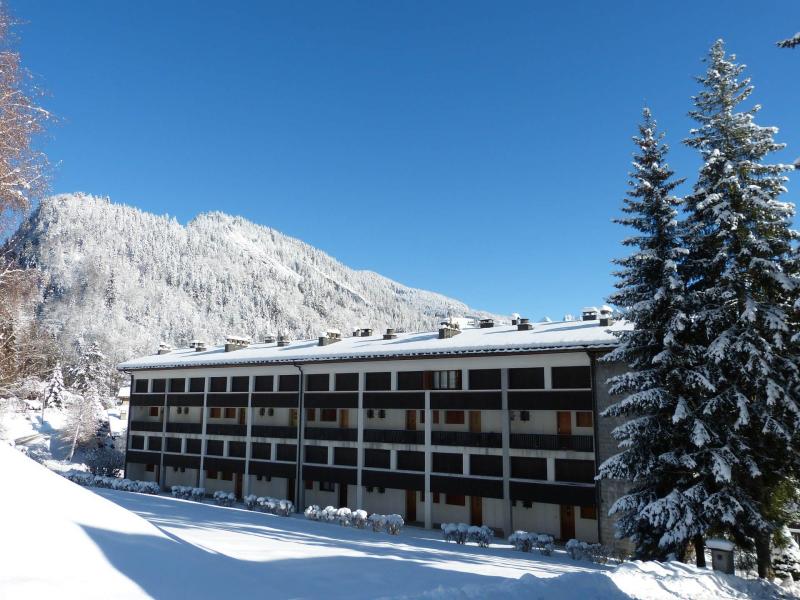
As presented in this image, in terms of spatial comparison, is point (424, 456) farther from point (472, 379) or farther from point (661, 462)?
point (661, 462)

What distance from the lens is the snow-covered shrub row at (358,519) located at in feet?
102

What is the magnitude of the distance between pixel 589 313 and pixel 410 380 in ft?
39.7

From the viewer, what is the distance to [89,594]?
7707mm

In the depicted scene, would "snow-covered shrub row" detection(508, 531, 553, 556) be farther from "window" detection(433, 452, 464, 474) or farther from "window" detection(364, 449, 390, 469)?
"window" detection(364, 449, 390, 469)

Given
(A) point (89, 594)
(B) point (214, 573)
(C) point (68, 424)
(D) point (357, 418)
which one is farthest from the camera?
(C) point (68, 424)

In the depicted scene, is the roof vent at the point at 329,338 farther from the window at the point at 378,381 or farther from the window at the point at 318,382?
the window at the point at 378,381

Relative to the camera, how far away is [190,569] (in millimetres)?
9859

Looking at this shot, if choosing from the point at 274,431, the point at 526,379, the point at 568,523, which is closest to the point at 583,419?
the point at 526,379

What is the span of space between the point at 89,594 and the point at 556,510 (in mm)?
28830

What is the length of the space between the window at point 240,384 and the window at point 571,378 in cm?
2365

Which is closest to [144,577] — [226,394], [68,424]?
[226,394]

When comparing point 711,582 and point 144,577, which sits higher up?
point 144,577

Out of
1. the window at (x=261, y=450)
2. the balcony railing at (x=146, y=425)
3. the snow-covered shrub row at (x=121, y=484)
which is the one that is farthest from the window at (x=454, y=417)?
the balcony railing at (x=146, y=425)

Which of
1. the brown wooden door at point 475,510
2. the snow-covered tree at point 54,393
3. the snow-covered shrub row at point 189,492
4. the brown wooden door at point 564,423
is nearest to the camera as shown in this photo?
the brown wooden door at point 564,423
